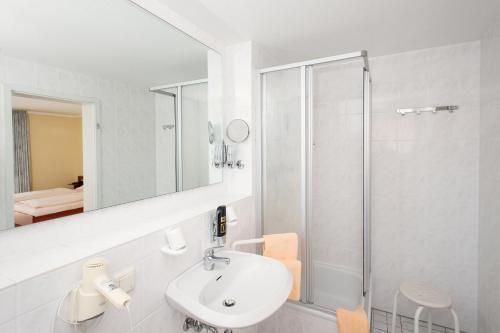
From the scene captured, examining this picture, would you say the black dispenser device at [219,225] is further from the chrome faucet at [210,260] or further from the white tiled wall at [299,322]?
the white tiled wall at [299,322]

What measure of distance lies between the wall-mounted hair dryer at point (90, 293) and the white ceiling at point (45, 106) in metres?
0.55

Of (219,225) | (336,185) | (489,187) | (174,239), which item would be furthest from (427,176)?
(174,239)

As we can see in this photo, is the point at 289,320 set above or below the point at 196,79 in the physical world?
below

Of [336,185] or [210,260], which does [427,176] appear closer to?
[336,185]

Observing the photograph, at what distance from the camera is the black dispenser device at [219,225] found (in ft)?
4.48

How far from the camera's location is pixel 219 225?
4.49 feet

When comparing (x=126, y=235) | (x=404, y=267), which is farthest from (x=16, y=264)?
(x=404, y=267)

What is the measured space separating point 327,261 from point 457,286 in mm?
1049

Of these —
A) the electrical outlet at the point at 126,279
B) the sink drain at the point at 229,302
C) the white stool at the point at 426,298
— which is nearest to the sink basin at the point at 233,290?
the sink drain at the point at 229,302

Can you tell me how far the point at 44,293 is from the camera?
704 millimetres

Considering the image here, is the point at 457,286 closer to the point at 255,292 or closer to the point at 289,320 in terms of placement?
the point at 289,320

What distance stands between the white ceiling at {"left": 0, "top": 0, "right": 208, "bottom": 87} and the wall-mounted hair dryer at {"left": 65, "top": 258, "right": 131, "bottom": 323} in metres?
0.73

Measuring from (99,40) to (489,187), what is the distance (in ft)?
8.08

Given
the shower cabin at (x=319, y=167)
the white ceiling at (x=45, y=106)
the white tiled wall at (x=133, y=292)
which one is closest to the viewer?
the white tiled wall at (x=133, y=292)
